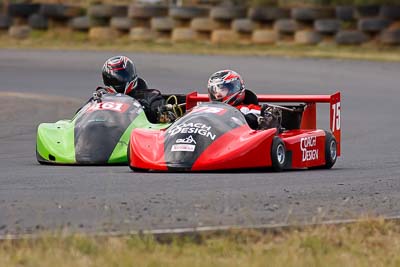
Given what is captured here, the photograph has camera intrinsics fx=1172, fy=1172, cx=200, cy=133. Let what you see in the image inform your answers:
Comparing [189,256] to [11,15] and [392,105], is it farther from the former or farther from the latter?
[11,15]

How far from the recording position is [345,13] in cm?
2297

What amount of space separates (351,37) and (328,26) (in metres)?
0.55

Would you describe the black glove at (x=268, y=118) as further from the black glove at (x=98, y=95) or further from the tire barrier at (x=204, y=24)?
the tire barrier at (x=204, y=24)

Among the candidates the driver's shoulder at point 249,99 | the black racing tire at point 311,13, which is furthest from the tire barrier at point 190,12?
the driver's shoulder at point 249,99

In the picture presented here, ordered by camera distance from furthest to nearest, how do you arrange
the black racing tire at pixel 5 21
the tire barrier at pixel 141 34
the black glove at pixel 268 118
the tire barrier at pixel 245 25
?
the black racing tire at pixel 5 21
the tire barrier at pixel 141 34
the tire barrier at pixel 245 25
the black glove at pixel 268 118

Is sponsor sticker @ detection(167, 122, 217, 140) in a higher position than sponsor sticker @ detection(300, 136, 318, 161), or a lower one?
higher

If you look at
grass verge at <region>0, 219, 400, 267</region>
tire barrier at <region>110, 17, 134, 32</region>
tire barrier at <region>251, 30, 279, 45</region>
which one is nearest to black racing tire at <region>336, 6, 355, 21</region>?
tire barrier at <region>251, 30, 279, 45</region>

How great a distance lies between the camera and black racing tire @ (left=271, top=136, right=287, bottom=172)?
9117 mm

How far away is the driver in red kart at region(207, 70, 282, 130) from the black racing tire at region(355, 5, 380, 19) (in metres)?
12.8

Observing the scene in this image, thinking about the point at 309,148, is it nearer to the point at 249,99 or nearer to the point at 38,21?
the point at 249,99

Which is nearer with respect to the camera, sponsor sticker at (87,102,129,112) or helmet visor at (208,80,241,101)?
helmet visor at (208,80,241,101)

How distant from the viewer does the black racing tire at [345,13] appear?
22.9m

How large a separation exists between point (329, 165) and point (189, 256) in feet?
15.2

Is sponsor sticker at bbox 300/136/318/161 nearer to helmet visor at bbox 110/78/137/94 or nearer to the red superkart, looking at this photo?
the red superkart
